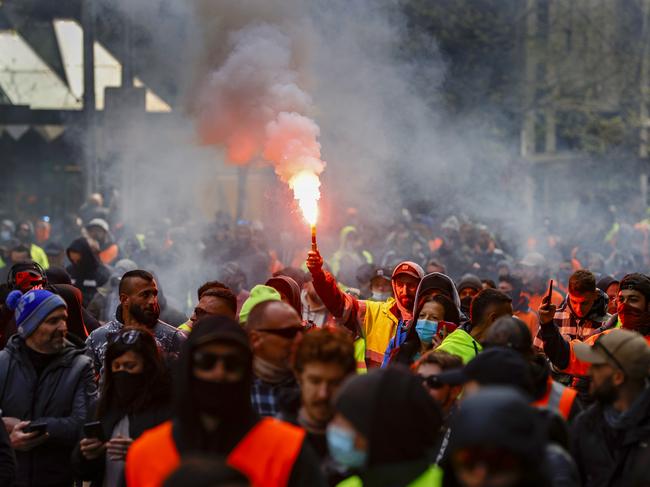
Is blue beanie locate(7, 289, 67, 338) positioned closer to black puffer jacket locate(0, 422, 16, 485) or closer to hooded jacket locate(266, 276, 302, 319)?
black puffer jacket locate(0, 422, 16, 485)

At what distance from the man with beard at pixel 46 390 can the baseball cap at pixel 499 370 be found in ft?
7.15

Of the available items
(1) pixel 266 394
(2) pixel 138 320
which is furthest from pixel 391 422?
(2) pixel 138 320

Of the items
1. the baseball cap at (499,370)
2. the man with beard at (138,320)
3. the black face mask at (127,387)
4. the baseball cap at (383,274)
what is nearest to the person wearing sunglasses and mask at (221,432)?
the baseball cap at (499,370)

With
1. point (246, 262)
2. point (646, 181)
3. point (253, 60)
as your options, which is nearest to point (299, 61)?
point (253, 60)

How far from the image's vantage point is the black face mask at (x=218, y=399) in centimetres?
367

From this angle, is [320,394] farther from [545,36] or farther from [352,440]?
[545,36]

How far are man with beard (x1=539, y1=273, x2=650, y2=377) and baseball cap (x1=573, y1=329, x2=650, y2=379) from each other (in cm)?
170

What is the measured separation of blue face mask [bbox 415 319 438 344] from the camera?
6441 millimetres

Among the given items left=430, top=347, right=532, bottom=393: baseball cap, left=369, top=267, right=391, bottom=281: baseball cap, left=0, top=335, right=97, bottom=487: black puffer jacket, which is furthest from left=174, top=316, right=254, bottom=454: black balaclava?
left=369, top=267, right=391, bottom=281: baseball cap

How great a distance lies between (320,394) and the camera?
403cm

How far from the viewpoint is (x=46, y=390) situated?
550 centimetres

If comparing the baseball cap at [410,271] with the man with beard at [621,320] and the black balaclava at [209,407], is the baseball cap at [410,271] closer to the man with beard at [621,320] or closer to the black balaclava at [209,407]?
the man with beard at [621,320]

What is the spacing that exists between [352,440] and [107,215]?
17.7 metres

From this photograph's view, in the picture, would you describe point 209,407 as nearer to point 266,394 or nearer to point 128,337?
point 266,394
